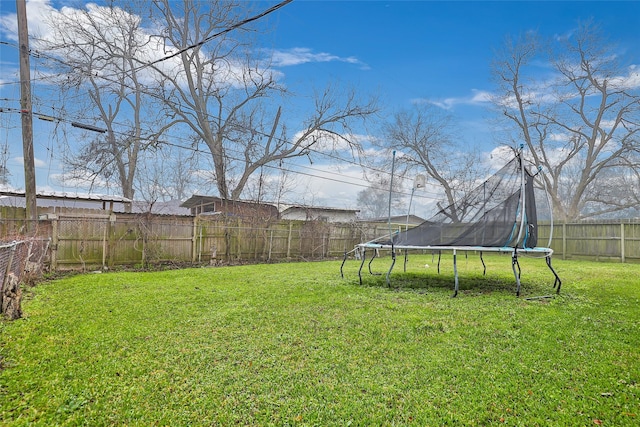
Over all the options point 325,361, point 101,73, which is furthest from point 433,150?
point 325,361

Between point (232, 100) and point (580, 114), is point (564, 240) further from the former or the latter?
point (232, 100)

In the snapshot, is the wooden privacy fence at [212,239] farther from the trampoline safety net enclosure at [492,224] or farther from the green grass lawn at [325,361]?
the trampoline safety net enclosure at [492,224]

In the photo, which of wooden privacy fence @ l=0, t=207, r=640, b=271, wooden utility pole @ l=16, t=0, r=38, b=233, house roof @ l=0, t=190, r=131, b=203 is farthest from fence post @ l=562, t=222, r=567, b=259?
house roof @ l=0, t=190, r=131, b=203

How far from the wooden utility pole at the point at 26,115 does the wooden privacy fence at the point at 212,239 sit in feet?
1.30

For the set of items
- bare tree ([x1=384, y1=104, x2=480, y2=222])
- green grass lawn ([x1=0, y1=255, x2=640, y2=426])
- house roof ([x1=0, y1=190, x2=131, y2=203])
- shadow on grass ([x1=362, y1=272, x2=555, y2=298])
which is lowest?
green grass lawn ([x1=0, y1=255, x2=640, y2=426])

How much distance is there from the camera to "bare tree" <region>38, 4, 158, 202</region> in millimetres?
13094

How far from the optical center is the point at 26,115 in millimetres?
7715

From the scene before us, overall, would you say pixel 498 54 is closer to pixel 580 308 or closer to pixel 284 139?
pixel 284 139

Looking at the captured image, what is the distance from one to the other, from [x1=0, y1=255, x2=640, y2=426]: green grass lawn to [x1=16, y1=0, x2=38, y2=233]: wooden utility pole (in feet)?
13.6

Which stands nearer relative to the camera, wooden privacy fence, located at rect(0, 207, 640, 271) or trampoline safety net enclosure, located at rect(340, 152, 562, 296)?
trampoline safety net enclosure, located at rect(340, 152, 562, 296)

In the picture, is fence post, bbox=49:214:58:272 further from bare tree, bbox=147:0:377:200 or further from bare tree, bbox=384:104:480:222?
bare tree, bbox=384:104:480:222

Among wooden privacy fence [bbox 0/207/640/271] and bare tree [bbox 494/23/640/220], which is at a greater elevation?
bare tree [bbox 494/23/640/220]

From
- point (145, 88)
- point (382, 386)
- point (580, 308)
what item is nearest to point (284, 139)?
point (145, 88)

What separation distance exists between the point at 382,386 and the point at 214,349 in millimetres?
1435
